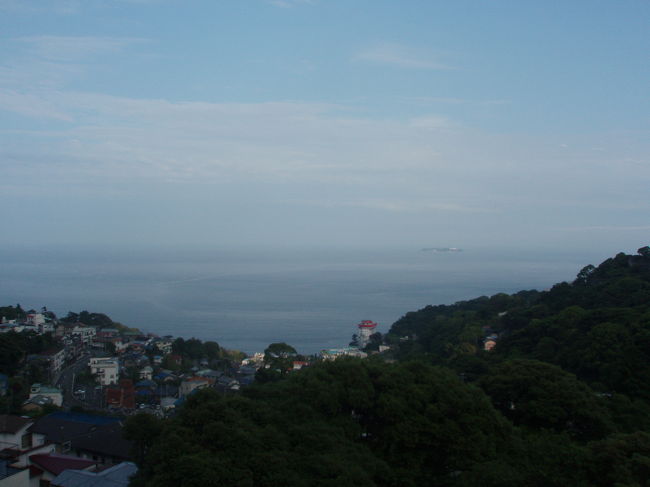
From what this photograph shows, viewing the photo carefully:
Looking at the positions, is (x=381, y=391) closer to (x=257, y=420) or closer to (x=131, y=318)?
(x=257, y=420)

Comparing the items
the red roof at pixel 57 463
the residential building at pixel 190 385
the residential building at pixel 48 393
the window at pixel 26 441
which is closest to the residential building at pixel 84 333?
the residential building at pixel 190 385

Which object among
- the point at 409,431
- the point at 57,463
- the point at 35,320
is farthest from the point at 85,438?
the point at 35,320

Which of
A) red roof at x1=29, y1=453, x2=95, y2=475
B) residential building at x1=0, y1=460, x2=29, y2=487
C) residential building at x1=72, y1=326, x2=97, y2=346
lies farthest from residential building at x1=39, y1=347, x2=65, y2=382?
residential building at x1=0, y1=460, x2=29, y2=487

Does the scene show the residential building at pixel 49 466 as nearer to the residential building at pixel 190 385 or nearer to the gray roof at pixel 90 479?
the gray roof at pixel 90 479

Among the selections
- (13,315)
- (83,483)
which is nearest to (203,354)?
(13,315)

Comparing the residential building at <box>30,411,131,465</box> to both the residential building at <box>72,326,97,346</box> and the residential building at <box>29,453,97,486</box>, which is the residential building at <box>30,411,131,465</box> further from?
the residential building at <box>72,326,97,346</box>

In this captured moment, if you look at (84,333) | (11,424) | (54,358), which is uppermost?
(11,424)

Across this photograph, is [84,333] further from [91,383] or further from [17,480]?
[17,480]
